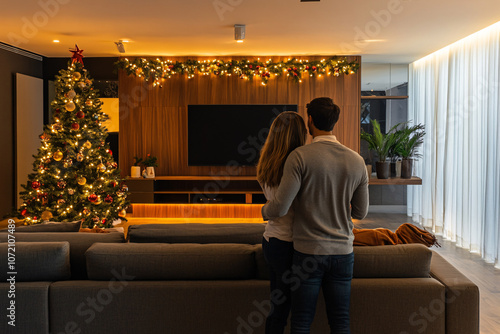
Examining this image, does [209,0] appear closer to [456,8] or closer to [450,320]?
[456,8]

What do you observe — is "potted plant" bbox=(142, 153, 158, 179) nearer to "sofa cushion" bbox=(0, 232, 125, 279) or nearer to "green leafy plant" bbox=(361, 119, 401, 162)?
"green leafy plant" bbox=(361, 119, 401, 162)

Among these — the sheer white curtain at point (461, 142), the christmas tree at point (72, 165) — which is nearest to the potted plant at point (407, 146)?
the sheer white curtain at point (461, 142)

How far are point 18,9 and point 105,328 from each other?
154 inches

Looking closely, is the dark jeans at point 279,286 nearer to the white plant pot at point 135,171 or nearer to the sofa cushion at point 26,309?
the sofa cushion at point 26,309

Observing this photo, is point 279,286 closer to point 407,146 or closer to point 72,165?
point 72,165

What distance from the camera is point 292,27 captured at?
19.6 feet

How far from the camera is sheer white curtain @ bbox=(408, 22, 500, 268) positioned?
5.58 metres

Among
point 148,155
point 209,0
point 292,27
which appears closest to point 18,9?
point 209,0

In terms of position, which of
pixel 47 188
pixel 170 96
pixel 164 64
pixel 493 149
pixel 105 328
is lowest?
pixel 105 328

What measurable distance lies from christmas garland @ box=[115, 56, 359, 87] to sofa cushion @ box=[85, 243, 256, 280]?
593cm

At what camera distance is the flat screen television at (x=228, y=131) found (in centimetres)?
830

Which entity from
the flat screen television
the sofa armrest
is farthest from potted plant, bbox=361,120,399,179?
the sofa armrest

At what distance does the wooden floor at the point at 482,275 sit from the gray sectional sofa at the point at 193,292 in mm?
1411

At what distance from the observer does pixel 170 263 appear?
8.14ft
